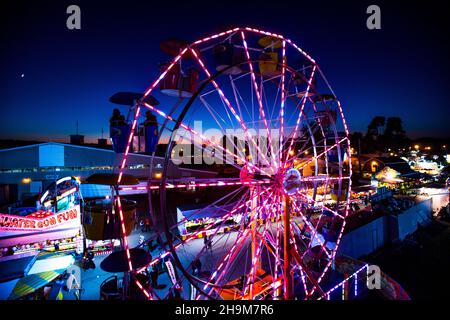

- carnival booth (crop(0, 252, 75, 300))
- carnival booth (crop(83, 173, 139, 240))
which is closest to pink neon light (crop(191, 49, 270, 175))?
carnival booth (crop(83, 173, 139, 240))

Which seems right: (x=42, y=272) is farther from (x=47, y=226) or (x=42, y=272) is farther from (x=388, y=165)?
(x=388, y=165)

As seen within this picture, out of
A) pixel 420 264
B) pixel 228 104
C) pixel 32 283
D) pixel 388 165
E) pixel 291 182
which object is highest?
pixel 228 104

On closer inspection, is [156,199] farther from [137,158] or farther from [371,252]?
[371,252]

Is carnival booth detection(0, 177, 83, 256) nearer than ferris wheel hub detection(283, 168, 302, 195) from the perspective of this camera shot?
No

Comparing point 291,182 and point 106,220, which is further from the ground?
point 291,182

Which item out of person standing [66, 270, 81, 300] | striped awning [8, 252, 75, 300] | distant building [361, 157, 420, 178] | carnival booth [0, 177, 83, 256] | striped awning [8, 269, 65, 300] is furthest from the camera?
distant building [361, 157, 420, 178]

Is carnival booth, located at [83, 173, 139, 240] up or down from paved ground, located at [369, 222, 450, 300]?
up

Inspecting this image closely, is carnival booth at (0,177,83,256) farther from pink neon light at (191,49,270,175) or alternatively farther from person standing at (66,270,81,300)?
pink neon light at (191,49,270,175)

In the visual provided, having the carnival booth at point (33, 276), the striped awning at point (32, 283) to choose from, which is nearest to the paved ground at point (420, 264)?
the carnival booth at point (33, 276)

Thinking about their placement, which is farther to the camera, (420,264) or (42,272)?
(420,264)

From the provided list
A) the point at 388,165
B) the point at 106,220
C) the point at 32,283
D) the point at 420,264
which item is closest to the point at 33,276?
the point at 32,283
